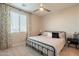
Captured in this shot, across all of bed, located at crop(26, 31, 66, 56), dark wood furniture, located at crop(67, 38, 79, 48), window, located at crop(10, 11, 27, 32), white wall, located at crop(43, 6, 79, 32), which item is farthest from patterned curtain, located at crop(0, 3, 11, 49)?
dark wood furniture, located at crop(67, 38, 79, 48)

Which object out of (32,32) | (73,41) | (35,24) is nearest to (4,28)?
(32,32)

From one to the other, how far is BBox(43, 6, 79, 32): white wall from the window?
64cm

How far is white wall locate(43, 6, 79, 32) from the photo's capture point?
Answer: 7.93 feet

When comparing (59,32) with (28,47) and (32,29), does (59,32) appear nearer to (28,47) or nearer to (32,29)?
(32,29)

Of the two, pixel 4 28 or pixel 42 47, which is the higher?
pixel 4 28

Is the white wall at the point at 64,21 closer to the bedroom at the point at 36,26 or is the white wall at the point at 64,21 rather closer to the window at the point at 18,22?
the bedroom at the point at 36,26

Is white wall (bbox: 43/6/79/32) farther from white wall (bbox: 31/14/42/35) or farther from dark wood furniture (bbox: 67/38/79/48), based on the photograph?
dark wood furniture (bbox: 67/38/79/48)

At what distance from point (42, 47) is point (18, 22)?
105 centimetres

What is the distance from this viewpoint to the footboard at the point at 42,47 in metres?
2.11

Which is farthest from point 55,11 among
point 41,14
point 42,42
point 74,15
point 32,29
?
point 42,42

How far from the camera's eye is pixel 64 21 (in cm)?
246

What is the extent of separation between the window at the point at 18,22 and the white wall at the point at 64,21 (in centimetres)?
64

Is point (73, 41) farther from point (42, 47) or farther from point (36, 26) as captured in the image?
point (36, 26)

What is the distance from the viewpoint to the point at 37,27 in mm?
2336
